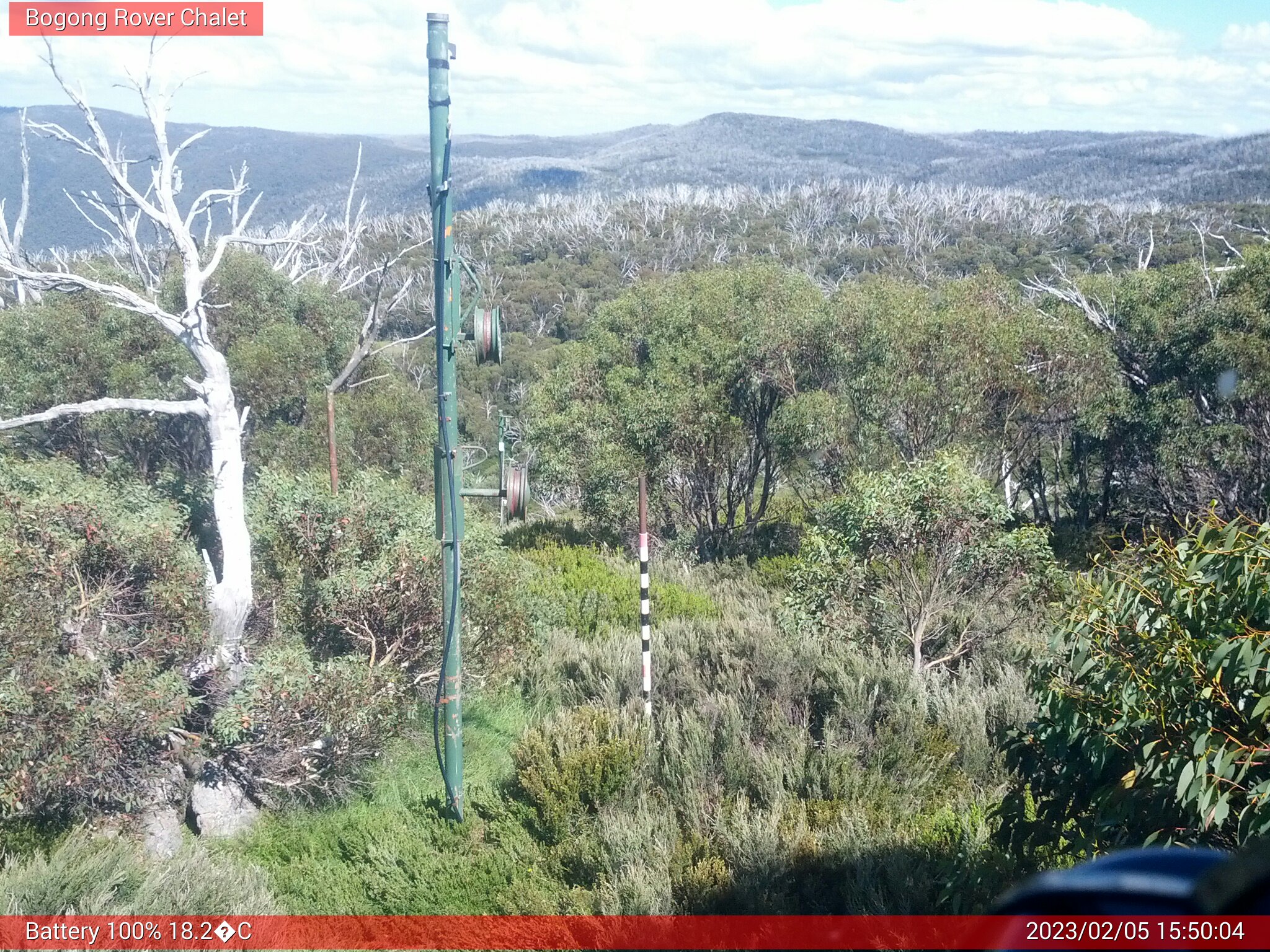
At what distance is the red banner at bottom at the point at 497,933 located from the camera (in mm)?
4891

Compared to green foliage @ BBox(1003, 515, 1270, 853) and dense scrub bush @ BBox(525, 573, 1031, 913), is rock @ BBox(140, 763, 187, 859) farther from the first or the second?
green foliage @ BBox(1003, 515, 1270, 853)

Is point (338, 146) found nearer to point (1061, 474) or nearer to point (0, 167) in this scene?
point (0, 167)

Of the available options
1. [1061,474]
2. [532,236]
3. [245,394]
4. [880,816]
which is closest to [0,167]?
[532,236]

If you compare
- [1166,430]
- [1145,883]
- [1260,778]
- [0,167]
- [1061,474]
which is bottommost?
[1061,474]

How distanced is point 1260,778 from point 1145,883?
2911mm

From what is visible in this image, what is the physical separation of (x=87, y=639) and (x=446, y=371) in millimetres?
3144

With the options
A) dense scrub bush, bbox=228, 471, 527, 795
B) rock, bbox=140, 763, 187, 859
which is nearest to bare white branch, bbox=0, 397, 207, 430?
dense scrub bush, bbox=228, 471, 527, 795

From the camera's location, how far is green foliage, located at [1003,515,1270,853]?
3.26 meters

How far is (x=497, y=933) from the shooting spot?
575 cm

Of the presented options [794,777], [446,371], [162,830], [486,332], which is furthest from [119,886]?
[794,777]

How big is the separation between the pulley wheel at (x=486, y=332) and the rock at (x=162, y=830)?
397 centimetres

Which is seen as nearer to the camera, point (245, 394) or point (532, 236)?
point (245, 394)

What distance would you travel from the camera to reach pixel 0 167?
90.6m

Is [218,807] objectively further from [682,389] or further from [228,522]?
[682,389]
